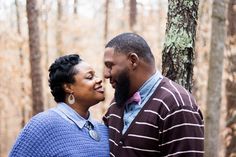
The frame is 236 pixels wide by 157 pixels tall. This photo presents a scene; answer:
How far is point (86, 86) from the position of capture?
3301 mm

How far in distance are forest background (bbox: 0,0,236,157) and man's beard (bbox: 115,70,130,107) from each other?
165 inches

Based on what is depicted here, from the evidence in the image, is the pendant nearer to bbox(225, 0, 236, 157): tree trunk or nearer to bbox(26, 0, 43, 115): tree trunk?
bbox(26, 0, 43, 115): tree trunk

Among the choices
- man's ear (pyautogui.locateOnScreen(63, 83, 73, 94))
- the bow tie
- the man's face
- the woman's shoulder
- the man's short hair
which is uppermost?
the man's short hair

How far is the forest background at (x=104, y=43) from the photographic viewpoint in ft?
28.4

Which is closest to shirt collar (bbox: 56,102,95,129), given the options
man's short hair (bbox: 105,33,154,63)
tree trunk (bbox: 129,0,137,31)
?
man's short hair (bbox: 105,33,154,63)

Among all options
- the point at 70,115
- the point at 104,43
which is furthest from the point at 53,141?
the point at 104,43

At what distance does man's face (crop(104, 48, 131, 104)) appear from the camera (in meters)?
2.86

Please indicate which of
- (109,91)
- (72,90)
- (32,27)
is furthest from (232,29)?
(109,91)

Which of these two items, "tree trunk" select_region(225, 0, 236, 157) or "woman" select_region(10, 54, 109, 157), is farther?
"tree trunk" select_region(225, 0, 236, 157)

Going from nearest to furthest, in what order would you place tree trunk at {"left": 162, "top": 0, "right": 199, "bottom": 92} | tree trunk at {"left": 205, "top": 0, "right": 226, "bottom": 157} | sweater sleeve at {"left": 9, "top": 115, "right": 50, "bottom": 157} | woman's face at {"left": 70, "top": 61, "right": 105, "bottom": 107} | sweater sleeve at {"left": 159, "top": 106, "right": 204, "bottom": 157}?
1. sweater sleeve at {"left": 159, "top": 106, "right": 204, "bottom": 157}
2. sweater sleeve at {"left": 9, "top": 115, "right": 50, "bottom": 157}
3. woman's face at {"left": 70, "top": 61, "right": 105, "bottom": 107}
4. tree trunk at {"left": 162, "top": 0, "right": 199, "bottom": 92}
5. tree trunk at {"left": 205, "top": 0, "right": 226, "bottom": 157}

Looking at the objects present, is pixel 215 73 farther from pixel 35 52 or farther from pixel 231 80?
pixel 35 52

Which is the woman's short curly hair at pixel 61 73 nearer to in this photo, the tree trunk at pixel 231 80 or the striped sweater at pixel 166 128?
the striped sweater at pixel 166 128

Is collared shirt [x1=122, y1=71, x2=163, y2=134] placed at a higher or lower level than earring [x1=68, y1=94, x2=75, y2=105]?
→ higher

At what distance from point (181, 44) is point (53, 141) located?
1.24 metres
